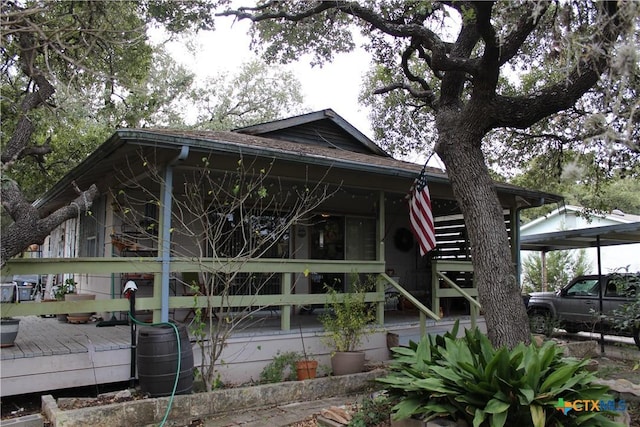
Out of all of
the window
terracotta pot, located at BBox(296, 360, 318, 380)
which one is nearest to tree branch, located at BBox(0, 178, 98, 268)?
terracotta pot, located at BBox(296, 360, 318, 380)

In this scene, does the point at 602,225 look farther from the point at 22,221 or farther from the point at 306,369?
the point at 22,221

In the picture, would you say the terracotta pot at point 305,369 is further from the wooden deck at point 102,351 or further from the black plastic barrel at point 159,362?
the black plastic barrel at point 159,362

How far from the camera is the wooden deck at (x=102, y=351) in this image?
551 centimetres

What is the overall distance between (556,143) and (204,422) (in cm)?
933

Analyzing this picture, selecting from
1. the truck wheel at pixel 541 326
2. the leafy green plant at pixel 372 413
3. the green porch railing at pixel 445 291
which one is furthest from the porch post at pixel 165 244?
the truck wheel at pixel 541 326

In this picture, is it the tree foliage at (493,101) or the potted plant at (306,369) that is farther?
the potted plant at (306,369)

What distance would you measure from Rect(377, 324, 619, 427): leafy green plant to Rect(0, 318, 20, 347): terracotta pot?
4365mm

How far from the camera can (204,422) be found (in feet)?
17.8

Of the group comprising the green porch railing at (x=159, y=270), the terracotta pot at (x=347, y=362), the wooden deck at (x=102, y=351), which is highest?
the green porch railing at (x=159, y=270)

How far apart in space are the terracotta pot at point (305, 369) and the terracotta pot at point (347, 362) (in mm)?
342

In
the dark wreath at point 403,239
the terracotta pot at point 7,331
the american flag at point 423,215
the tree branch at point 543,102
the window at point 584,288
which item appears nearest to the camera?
the tree branch at point 543,102

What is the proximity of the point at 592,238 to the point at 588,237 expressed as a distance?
0.35m

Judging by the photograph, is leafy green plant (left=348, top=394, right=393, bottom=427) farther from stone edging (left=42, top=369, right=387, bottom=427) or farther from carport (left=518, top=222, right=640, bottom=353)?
carport (left=518, top=222, right=640, bottom=353)

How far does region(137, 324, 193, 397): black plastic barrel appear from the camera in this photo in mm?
5457
